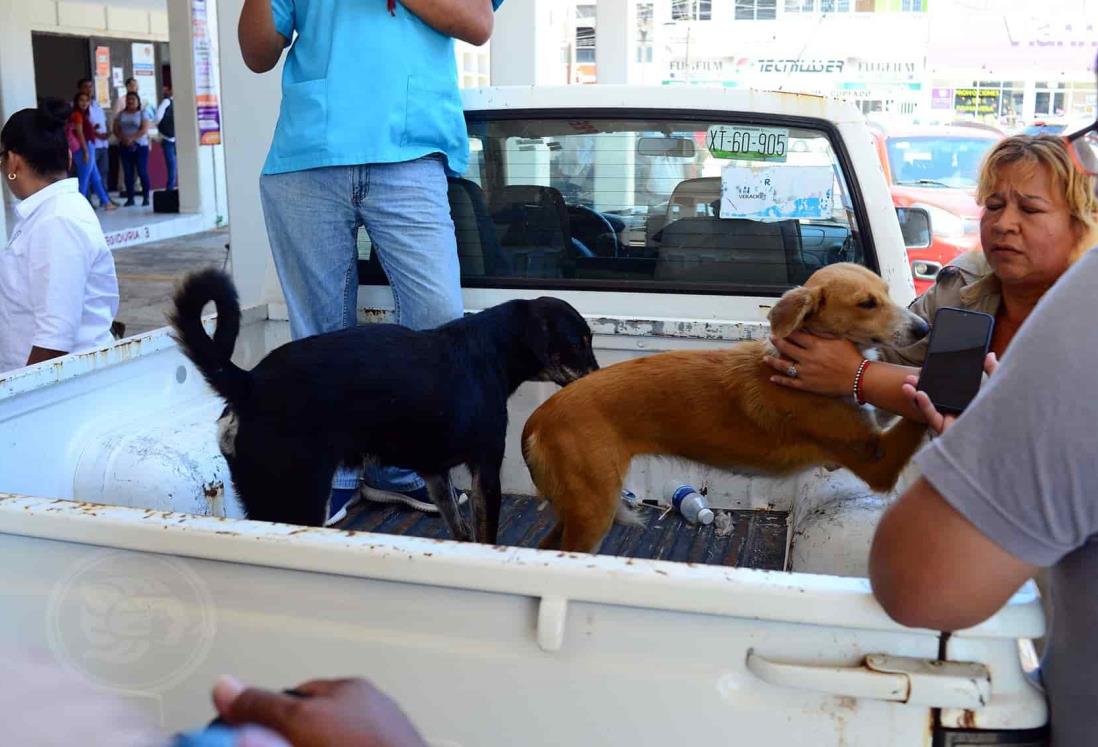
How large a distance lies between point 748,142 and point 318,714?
3.02 m

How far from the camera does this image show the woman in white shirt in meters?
4.14

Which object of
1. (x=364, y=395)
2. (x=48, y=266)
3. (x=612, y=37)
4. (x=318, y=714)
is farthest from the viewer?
(x=612, y=37)

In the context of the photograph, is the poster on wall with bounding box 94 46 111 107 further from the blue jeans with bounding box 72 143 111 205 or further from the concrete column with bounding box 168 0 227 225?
the concrete column with bounding box 168 0 227 225

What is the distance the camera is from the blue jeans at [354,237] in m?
3.59

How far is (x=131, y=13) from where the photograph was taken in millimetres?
25906

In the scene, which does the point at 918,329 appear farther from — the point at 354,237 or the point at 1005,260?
the point at 354,237

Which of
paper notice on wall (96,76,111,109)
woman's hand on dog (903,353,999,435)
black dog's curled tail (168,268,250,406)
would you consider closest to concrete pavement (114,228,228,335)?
black dog's curled tail (168,268,250,406)

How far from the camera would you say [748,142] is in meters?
3.75

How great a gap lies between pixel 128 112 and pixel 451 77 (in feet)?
73.9

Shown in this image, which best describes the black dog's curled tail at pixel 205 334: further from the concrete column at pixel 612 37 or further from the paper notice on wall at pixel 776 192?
the concrete column at pixel 612 37

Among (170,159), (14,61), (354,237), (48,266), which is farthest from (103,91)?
(354,237)

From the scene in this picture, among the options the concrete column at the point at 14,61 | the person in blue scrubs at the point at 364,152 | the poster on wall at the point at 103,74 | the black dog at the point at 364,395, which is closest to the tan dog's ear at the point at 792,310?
the black dog at the point at 364,395

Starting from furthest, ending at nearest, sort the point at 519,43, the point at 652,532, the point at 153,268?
the point at 153,268
the point at 519,43
the point at 652,532

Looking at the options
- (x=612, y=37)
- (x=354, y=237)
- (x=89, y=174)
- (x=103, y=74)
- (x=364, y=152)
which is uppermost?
(x=103, y=74)
